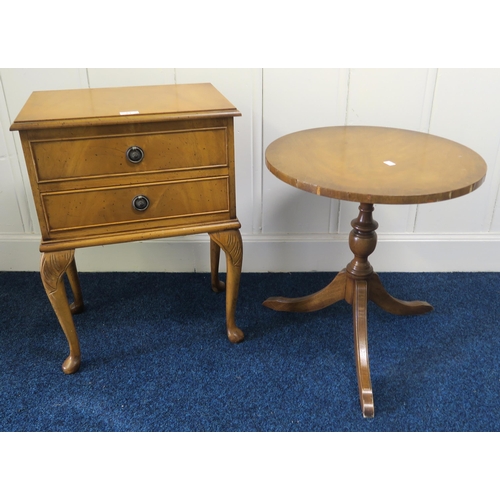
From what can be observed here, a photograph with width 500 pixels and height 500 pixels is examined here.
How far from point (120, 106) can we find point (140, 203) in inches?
12.7

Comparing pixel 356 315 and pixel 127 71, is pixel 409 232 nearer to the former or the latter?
pixel 356 315

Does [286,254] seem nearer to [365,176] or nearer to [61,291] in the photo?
[365,176]

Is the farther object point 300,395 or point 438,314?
point 438,314

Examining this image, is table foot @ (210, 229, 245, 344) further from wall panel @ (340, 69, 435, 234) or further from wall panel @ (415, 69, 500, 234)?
wall panel @ (415, 69, 500, 234)

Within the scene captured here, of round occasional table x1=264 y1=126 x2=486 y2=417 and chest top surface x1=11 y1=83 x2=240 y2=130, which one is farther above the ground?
chest top surface x1=11 y1=83 x2=240 y2=130

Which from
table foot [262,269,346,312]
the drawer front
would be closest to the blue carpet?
table foot [262,269,346,312]

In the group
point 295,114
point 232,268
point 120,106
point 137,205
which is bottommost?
point 232,268

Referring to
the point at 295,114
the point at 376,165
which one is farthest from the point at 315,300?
the point at 295,114

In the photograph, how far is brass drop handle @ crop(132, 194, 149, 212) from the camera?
1649 millimetres

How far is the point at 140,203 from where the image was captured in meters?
1.66

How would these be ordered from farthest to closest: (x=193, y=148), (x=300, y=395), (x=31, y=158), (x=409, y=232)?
(x=409, y=232)
(x=300, y=395)
(x=193, y=148)
(x=31, y=158)

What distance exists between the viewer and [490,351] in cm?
196
